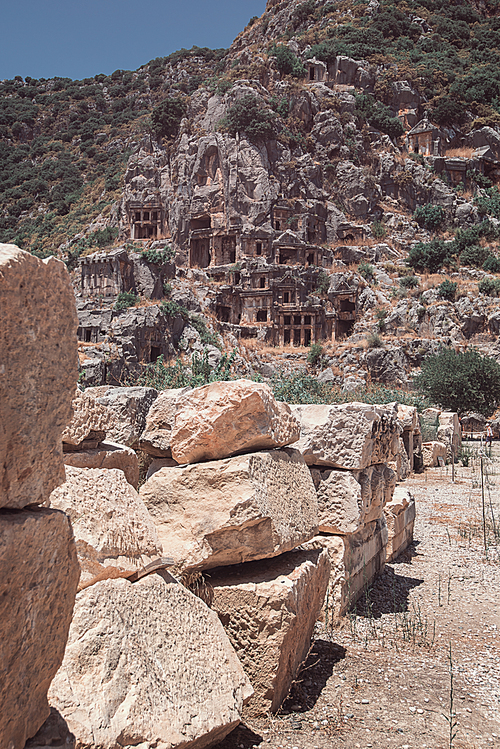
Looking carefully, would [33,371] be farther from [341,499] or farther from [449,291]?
[449,291]

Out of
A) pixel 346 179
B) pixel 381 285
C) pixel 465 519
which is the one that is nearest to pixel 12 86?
pixel 346 179

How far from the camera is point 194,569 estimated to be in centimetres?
305

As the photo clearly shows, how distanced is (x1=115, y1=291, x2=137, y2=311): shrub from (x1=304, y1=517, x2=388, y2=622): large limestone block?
31.1 meters

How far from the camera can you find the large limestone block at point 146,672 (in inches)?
76.6

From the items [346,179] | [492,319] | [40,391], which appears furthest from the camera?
[346,179]

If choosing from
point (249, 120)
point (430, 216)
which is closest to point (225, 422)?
point (249, 120)

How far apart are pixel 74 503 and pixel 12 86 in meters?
99.5

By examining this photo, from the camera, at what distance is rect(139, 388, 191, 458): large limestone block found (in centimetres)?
431

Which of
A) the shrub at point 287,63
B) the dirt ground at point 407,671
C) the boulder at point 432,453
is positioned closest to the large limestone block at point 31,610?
the dirt ground at point 407,671

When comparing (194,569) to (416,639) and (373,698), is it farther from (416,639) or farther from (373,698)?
(416,639)

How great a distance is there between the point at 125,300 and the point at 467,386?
21113 mm

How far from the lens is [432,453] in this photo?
15.6 meters

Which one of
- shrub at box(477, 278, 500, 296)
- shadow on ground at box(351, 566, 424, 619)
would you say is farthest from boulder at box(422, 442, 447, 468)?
shrub at box(477, 278, 500, 296)

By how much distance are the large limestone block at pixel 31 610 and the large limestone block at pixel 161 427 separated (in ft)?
8.37
